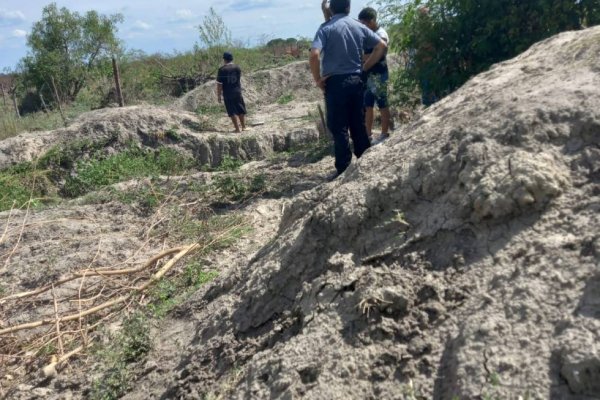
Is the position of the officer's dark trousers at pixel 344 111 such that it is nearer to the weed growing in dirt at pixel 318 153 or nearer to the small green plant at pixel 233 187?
the small green plant at pixel 233 187

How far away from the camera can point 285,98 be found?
54.4 ft

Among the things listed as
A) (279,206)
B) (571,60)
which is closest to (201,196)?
(279,206)

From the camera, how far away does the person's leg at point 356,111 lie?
553cm

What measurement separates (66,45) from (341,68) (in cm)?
2140

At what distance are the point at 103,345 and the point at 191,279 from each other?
99cm

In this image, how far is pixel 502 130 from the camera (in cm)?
278

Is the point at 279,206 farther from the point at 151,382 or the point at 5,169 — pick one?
the point at 5,169

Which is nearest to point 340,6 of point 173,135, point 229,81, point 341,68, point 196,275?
point 341,68

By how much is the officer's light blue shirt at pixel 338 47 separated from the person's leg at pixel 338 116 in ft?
0.31

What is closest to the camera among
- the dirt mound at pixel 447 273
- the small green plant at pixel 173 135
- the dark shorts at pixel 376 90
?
the dirt mound at pixel 447 273

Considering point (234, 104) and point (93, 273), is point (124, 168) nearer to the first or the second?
point (234, 104)

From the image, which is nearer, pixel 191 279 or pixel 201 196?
pixel 191 279

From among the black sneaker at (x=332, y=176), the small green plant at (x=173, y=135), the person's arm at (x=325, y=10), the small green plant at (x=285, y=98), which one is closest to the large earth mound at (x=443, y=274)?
the black sneaker at (x=332, y=176)

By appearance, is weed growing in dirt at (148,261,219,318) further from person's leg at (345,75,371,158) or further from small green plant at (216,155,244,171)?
small green plant at (216,155,244,171)
